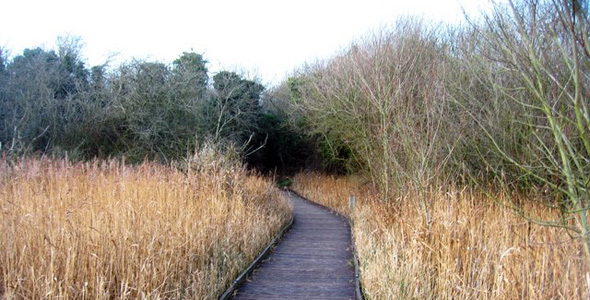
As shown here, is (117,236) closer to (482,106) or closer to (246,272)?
(246,272)

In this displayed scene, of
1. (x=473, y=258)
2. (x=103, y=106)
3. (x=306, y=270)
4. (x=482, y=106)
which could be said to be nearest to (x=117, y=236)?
(x=306, y=270)

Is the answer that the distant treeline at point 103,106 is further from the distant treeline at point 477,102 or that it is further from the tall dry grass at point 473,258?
the tall dry grass at point 473,258

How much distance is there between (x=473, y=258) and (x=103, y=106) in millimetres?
18923

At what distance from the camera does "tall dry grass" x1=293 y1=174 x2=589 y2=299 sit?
4.57 m

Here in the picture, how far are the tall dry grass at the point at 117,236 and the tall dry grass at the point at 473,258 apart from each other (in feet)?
7.18

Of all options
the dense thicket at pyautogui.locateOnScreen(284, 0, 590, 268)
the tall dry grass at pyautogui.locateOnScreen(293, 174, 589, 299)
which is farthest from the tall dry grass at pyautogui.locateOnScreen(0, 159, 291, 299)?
the dense thicket at pyautogui.locateOnScreen(284, 0, 590, 268)

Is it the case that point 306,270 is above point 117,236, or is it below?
below

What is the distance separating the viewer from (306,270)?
8211 millimetres

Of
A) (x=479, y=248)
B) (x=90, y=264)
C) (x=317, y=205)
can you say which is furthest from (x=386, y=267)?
(x=317, y=205)

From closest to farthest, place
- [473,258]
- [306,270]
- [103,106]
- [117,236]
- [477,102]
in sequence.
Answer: [117,236], [473,258], [477,102], [306,270], [103,106]

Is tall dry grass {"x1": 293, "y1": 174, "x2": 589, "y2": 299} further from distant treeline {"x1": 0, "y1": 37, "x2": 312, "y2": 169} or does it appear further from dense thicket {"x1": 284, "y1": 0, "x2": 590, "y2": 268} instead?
distant treeline {"x1": 0, "y1": 37, "x2": 312, "y2": 169}

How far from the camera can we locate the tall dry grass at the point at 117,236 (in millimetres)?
4570

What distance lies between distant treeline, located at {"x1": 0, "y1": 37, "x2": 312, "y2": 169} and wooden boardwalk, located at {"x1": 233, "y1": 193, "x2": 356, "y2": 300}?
7.07 meters

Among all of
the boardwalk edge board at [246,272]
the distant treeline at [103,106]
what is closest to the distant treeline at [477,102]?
the boardwalk edge board at [246,272]
